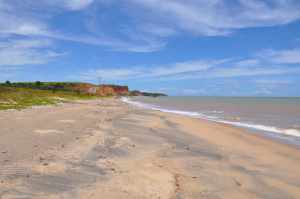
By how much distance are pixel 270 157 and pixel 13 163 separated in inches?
295

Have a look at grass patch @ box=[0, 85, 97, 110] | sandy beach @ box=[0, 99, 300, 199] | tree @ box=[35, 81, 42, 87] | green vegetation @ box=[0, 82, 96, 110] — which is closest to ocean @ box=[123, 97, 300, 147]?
sandy beach @ box=[0, 99, 300, 199]

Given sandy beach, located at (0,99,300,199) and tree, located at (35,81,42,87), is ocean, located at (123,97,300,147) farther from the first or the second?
tree, located at (35,81,42,87)

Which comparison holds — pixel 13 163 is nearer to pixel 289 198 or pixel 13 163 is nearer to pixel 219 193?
pixel 219 193

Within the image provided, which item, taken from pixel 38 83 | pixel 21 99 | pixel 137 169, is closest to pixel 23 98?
pixel 21 99

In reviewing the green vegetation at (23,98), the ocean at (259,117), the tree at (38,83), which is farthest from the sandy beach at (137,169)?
the tree at (38,83)

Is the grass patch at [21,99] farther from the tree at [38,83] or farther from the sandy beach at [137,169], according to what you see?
the tree at [38,83]

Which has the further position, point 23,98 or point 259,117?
point 23,98

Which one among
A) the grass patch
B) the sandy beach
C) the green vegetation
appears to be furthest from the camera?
the green vegetation

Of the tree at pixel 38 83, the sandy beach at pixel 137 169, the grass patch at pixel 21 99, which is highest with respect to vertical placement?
the tree at pixel 38 83

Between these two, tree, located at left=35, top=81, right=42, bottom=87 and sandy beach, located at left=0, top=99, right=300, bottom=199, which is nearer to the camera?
sandy beach, located at left=0, top=99, right=300, bottom=199

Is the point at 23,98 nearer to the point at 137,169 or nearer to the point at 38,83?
the point at 137,169

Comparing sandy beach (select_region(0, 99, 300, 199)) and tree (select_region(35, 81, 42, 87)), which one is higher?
tree (select_region(35, 81, 42, 87))

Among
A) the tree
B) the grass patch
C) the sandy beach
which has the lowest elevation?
the sandy beach

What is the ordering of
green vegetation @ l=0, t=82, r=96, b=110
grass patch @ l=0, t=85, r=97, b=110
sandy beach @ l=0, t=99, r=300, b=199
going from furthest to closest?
1. green vegetation @ l=0, t=82, r=96, b=110
2. grass patch @ l=0, t=85, r=97, b=110
3. sandy beach @ l=0, t=99, r=300, b=199
